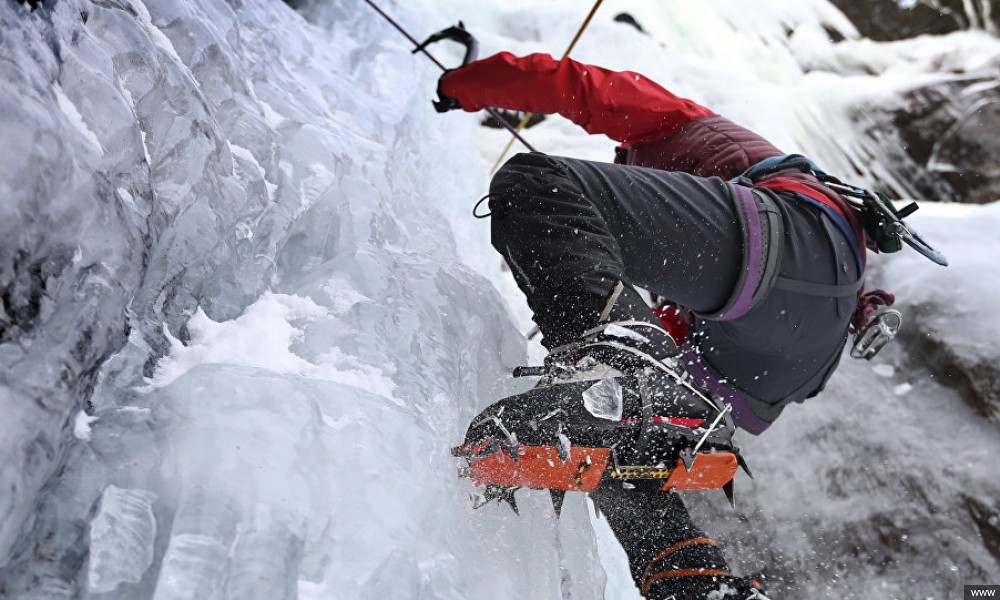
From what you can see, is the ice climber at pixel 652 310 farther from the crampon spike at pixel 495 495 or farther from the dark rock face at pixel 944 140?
the dark rock face at pixel 944 140

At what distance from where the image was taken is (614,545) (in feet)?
6.54

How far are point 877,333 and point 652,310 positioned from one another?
554mm

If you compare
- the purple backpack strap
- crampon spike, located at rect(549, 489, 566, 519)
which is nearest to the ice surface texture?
crampon spike, located at rect(549, 489, 566, 519)

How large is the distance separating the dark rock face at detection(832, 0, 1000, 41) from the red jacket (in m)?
7.00

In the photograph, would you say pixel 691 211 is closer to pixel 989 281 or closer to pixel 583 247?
pixel 583 247

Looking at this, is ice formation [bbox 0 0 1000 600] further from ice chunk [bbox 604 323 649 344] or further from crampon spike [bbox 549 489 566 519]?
ice chunk [bbox 604 323 649 344]

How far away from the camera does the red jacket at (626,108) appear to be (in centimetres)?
173

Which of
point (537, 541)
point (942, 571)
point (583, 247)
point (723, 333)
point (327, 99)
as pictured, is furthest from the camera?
point (942, 571)

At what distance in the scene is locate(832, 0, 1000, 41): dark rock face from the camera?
23.2 ft

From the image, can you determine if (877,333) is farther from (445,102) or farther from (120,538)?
(120,538)

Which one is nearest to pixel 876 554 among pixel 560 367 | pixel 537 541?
pixel 537 541

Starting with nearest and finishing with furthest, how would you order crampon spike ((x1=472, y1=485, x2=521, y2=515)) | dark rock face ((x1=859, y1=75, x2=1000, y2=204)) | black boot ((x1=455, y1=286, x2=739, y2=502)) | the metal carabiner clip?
black boot ((x1=455, y1=286, x2=739, y2=502)) < crampon spike ((x1=472, y1=485, x2=521, y2=515)) < the metal carabiner clip < dark rock face ((x1=859, y1=75, x2=1000, y2=204))

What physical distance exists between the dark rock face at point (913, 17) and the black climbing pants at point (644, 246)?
736 centimetres

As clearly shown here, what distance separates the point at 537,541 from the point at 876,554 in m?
2.04
